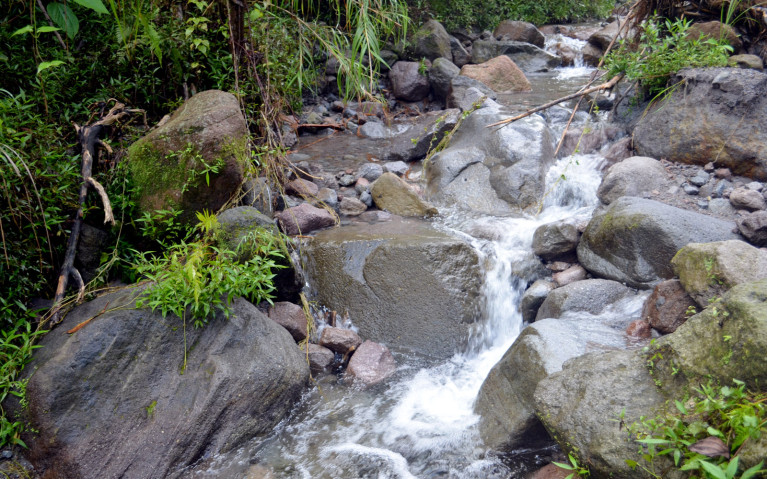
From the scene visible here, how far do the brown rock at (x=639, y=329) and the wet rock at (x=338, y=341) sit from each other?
78.4 inches

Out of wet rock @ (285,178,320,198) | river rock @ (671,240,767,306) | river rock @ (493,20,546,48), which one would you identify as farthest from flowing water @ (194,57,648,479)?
river rock @ (493,20,546,48)

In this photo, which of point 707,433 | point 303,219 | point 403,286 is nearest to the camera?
point 707,433

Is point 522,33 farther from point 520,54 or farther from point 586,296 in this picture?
point 586,296

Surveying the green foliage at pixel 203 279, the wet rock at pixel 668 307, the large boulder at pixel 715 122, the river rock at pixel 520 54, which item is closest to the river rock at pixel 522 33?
the river rock at pixel 520 54

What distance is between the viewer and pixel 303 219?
4.87 m

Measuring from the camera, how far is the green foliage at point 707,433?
5.59 feet

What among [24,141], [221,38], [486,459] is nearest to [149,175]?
[24,141]

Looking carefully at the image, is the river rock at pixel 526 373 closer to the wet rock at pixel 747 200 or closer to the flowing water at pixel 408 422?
the flowing water at pixel 408 422

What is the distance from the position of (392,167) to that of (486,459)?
4.39 metres

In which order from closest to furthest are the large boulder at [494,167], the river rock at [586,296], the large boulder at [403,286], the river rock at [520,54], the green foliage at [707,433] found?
the green foliage at [707,433], the river rock at [586,296], the large boulder at [403,286], the large boulder at [494,167], the river rock at [520,54]

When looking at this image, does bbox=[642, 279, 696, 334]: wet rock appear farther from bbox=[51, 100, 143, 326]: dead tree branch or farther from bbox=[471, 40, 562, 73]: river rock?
bbox=[471, 40, 562, 73]: river rock

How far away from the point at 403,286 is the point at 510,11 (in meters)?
11.5

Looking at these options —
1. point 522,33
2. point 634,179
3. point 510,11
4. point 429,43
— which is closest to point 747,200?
point 634,179

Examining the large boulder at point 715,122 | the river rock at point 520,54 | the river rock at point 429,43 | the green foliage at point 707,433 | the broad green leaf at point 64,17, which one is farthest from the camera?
the river rock at point 520,54
